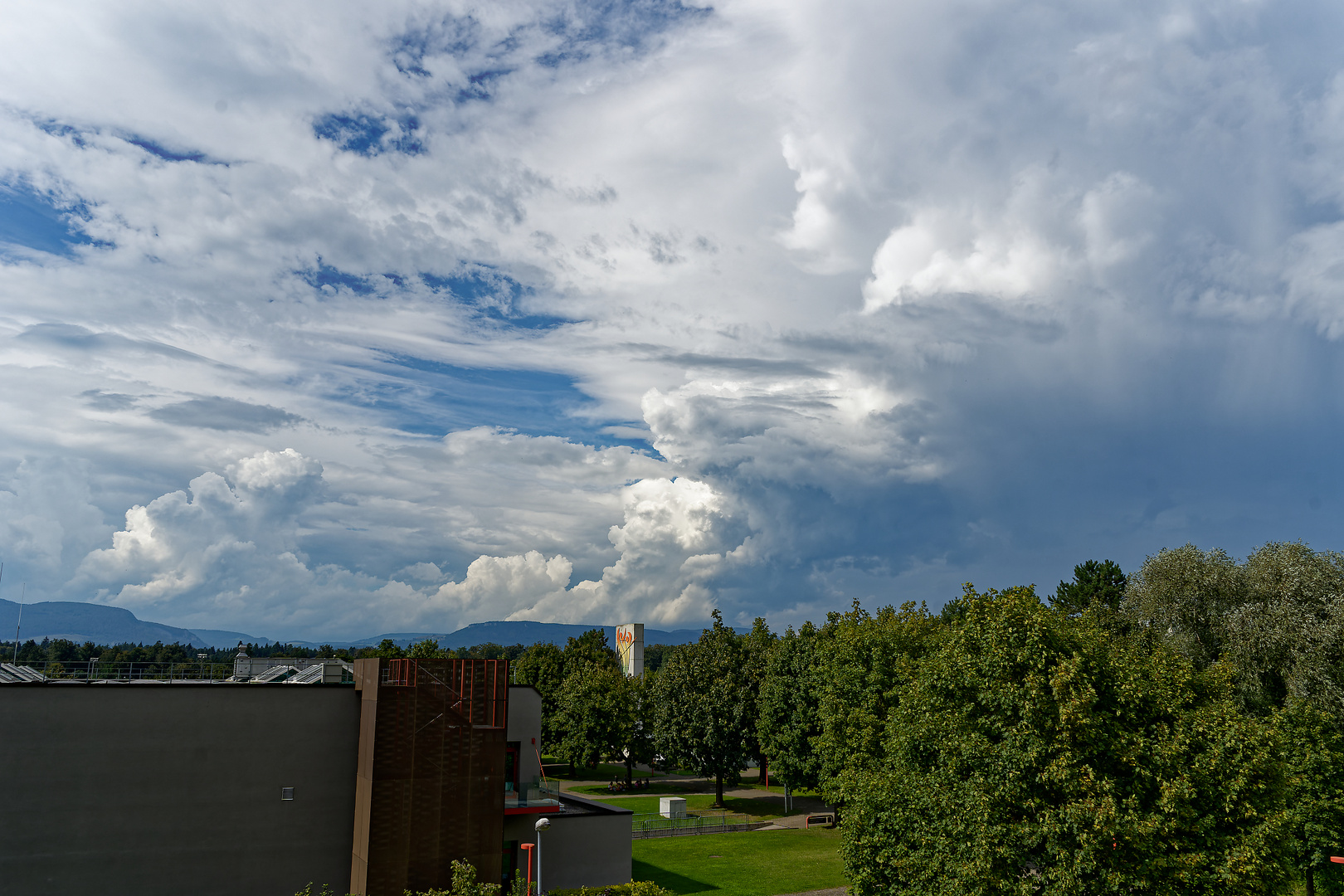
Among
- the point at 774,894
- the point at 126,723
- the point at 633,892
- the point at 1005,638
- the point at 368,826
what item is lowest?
the point at 774,894

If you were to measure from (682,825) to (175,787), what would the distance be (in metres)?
33.0

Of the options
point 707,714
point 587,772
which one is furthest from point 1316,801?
point 587,772

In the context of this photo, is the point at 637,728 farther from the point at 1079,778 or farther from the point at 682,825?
the point at 1079,778

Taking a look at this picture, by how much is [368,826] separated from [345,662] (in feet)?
32.3

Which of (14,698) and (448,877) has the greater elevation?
(14,698)

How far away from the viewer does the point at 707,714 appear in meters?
59.5

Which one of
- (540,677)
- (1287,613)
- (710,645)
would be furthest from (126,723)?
(540,677)

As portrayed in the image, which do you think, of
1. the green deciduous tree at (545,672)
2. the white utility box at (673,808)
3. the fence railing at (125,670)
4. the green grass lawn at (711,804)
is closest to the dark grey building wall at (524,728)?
the fence railing at (125,670)

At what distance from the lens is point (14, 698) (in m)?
23.6

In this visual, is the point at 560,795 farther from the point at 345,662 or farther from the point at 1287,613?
the point at 1287,613

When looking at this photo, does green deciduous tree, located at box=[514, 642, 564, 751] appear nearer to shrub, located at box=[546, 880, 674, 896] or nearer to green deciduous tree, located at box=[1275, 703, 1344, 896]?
shrub, located at box=[546, 880, 674, 896]

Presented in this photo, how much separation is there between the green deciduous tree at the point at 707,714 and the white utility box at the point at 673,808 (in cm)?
710

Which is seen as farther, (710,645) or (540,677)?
(540,677)

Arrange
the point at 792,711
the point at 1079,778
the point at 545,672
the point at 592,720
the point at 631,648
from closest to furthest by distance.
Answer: the point at 1079,778
the point at 792,711
the point at 592,720
the point at 545,672
the point at 631,648
